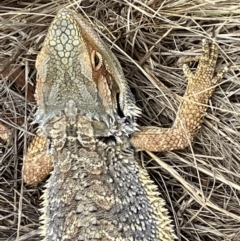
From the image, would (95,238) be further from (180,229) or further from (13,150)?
(13,150)

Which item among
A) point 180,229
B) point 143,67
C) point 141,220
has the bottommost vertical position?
point 180,229

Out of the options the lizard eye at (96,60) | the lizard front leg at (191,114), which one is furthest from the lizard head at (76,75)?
the lizard front leg at (191,114)

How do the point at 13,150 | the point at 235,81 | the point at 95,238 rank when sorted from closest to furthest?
the point at 95,238, the point at 235,81, the point at 13,150

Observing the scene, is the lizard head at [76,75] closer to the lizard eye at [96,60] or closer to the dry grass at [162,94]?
the lizard eye at [96,60]

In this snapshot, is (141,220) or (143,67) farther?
(143,67)

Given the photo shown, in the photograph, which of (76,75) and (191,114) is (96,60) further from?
(191,114)

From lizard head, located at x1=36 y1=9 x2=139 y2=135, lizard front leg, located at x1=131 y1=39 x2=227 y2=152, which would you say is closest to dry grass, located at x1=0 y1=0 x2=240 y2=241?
lizard front leg, located at x1=131 y1=39 x2=227 y2=152

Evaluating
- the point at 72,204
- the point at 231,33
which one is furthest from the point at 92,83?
the point at 231,33
